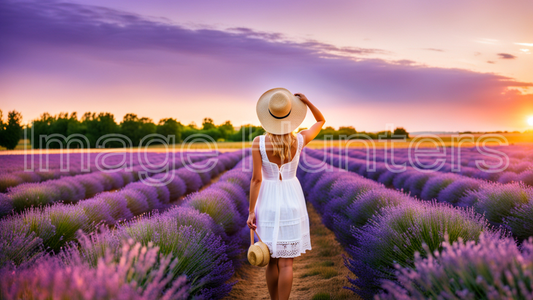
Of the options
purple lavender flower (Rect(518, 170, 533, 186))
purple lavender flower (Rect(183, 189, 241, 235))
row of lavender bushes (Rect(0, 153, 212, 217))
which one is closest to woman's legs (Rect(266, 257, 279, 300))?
purple lavender flower (Rect(183, 189, 241, 235))

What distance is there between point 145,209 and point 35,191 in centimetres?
221

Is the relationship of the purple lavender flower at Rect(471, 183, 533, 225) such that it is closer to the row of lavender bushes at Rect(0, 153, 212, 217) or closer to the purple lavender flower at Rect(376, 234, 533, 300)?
the purple lavender flower at Rect(376, 234, 533, 300)

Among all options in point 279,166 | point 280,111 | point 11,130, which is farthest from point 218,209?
point 11,130

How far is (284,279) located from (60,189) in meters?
7.31

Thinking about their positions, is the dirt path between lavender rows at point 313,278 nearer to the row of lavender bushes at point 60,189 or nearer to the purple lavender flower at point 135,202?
the purple lavender flower at point 135,202

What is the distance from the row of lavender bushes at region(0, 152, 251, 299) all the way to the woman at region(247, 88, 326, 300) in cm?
54

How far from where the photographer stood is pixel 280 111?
8.72 ft

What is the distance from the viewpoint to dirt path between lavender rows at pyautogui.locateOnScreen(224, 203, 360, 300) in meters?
3.79

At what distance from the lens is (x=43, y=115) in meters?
76.6

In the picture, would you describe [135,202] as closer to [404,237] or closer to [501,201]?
[404,237]

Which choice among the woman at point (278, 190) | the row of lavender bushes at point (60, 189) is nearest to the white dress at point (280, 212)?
the woman at point (278, 190)

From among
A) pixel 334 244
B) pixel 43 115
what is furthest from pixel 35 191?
pixel 43 115

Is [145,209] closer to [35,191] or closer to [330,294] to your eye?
[35,191]

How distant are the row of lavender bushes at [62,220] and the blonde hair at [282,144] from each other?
6.22ft
